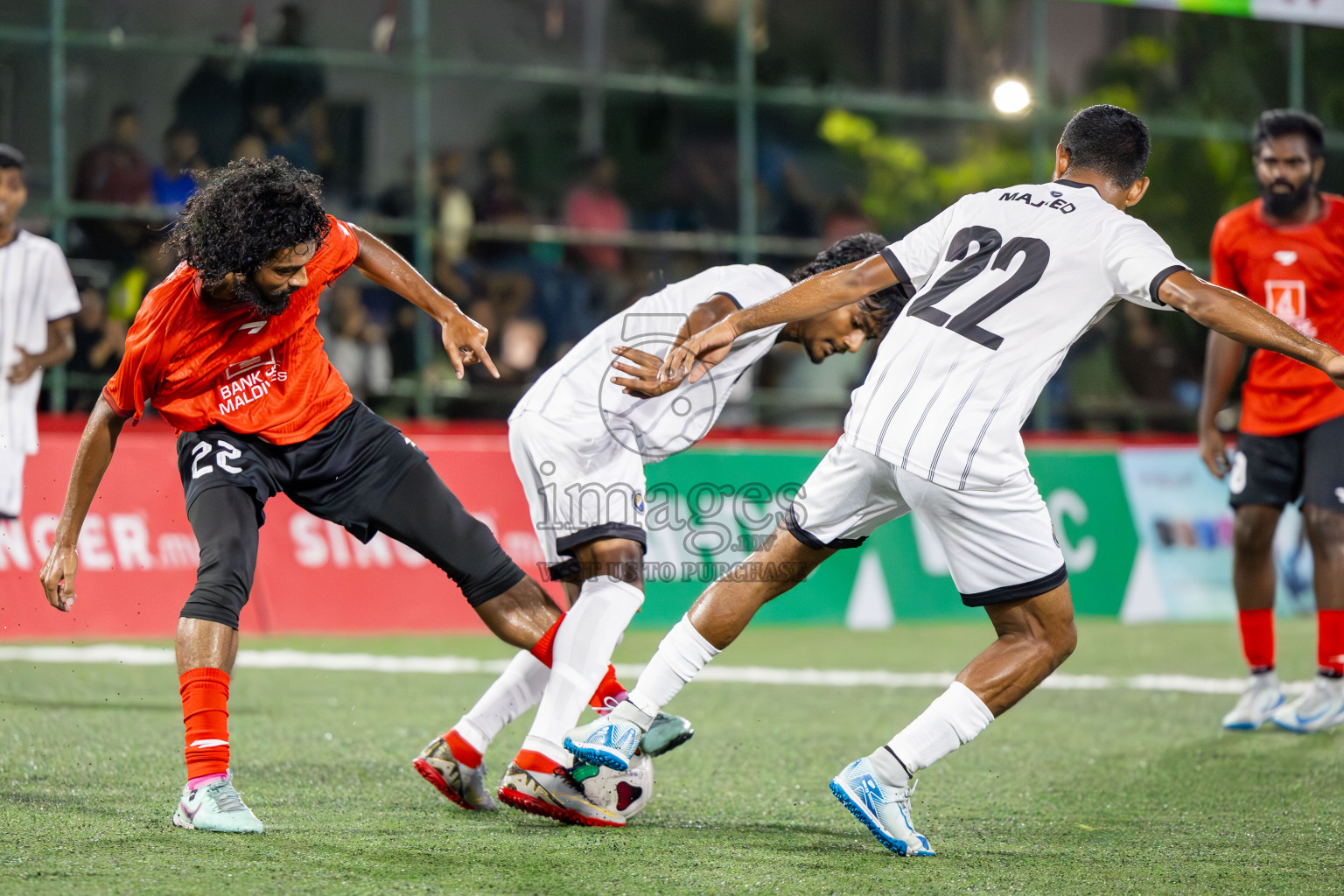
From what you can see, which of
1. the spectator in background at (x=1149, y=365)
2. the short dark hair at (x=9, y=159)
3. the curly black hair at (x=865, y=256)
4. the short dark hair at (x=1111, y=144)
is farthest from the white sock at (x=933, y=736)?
the spectator in background at (x=1149, y=365)

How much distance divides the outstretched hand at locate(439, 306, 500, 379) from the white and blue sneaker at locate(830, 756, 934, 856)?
67.4 inches

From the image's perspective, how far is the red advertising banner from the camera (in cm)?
903

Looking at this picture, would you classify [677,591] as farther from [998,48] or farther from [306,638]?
[998,48]

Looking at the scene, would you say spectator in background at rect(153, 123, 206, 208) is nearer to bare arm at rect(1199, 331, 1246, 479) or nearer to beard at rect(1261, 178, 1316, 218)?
bare arm at rect(1199, 331, 1246, 479)

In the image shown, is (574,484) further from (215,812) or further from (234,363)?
(215,812)

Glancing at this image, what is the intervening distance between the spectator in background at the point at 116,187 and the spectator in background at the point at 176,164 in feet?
0.29

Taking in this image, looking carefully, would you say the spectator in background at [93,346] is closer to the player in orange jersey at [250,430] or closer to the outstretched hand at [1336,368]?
the player in orange jersey at [250,430]

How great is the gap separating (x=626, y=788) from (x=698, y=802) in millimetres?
403

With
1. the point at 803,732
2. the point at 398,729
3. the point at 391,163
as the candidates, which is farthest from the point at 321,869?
the point at 391,163

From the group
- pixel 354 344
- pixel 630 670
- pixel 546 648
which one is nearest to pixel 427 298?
pixel 546 648

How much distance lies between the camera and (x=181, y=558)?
936 centimetres

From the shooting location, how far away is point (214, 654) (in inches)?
165

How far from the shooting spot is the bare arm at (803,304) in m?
4.36

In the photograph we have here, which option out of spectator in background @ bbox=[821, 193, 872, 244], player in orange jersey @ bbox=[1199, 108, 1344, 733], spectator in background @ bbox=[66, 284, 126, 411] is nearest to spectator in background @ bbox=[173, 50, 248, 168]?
spectator in background @ bbox=[66, 284, 126, 411]
